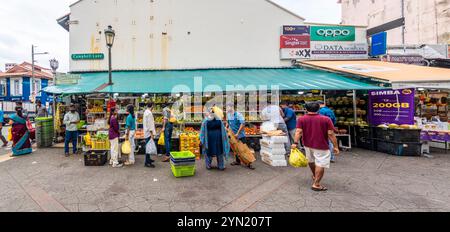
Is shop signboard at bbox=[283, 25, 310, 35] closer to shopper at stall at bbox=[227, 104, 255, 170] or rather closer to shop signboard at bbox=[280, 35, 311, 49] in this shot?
shop signboard at bbox=[280, 35, 311, 49]

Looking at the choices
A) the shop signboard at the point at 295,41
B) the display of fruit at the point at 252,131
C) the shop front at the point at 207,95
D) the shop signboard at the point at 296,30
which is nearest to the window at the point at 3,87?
the shop front at the point at 207,95

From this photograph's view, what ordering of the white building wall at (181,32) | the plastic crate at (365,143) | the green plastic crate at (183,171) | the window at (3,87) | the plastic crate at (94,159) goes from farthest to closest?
1. the window at (3,87)
2. the white building wall at (181,32)
3. the plastic crate at (365,143)
4. the plastic crate at (94,159)
5. the green plastic crate at (183,171)

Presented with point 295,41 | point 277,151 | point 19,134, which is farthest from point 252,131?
point 19,134

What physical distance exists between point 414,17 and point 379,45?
1388 cm

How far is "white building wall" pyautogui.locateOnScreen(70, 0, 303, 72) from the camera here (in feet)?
37.2

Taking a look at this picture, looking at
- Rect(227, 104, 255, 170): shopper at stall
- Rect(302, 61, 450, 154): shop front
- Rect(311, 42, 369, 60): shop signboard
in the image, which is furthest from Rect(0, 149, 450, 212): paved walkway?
Rect(311, 42, 369, 60): shop signboard

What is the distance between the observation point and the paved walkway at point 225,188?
384 cm

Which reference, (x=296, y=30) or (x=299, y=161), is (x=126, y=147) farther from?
(x=296, y=30)

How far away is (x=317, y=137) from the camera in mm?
4410

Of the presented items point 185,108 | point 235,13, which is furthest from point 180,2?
point 185,108

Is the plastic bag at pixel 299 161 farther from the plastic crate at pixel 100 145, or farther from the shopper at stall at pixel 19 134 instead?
the shopper at stall at pixel 19 134

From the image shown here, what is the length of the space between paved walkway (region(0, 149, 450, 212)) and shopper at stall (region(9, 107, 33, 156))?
1501 mm

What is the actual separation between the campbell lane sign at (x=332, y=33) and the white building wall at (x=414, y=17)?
1245cm
